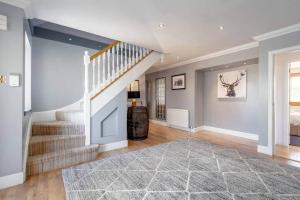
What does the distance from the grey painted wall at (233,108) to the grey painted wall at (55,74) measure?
416 cm

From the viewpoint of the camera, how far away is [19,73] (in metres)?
2.03

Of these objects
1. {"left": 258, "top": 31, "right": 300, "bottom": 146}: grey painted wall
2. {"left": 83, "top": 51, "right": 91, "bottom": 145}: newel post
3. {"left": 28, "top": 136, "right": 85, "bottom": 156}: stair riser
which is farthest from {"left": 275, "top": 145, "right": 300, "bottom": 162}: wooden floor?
{"left": 28, "top": 136, "right": 85, "bottom": 156}: stair riser

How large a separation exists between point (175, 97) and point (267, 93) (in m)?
3.12

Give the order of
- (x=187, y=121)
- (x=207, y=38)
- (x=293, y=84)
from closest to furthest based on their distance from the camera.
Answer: (x=207, y=38)
(x=187, y=121)
(x=293, y=84)

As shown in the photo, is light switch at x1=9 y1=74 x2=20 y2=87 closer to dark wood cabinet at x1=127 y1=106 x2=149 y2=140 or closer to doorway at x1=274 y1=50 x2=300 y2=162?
dark wood cabinet at x1=127 y1=106 x2=149 y2=140

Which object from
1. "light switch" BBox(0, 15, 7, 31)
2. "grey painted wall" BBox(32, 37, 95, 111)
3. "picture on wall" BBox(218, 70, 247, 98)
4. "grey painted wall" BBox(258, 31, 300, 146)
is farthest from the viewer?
"picture on wall" BBox(218, 70, 247, 98)

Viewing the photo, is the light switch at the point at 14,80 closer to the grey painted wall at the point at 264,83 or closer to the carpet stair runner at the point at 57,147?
the carpet stair runner at the point at 57,147

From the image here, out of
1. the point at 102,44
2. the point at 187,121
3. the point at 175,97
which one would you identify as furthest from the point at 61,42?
the point at 187,121

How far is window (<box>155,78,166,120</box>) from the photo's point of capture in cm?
646

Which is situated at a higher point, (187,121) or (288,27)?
(288,27)

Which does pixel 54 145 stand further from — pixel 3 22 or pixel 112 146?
pixel 3 22

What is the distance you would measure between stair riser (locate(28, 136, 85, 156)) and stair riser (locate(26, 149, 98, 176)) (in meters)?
0.25

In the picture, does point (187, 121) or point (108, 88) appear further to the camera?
point (187, 121)

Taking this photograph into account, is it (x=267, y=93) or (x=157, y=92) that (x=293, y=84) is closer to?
(x=267, y=93)
